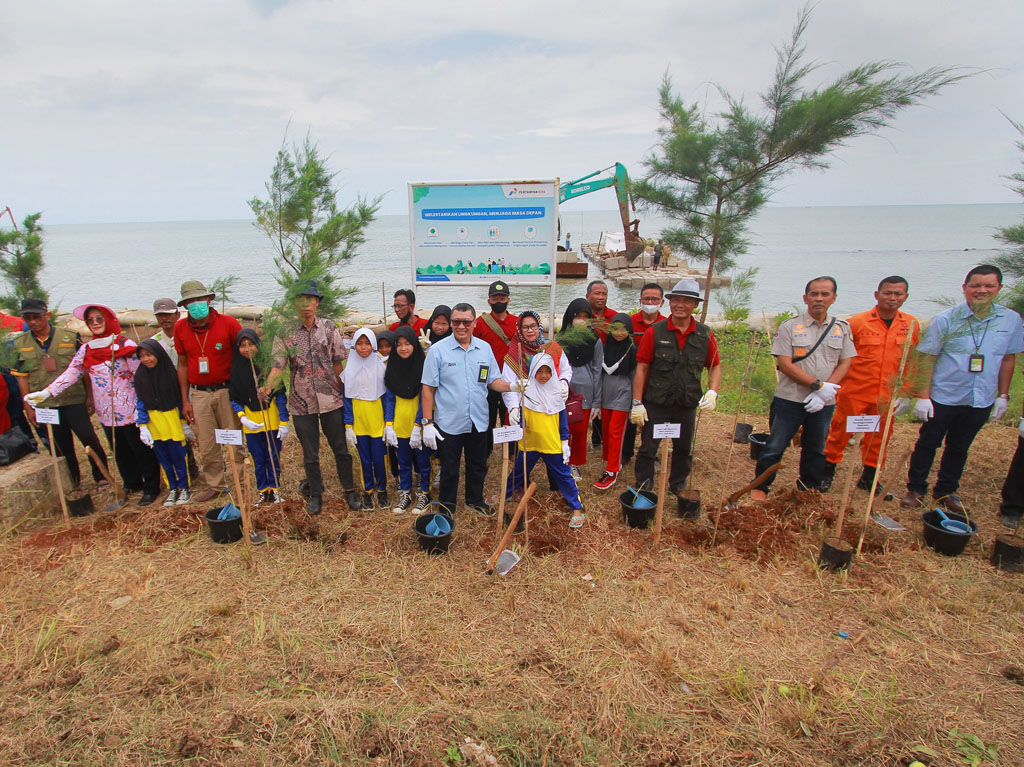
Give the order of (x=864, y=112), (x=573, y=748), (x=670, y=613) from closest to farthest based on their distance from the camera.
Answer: (x=573, y=748) < (x=670, y=613) < (x=864, y=112)

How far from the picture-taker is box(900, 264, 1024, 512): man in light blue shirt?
3.99 m

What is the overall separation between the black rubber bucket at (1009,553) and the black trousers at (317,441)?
4900mm

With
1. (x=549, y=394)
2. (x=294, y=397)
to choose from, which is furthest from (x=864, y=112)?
(x=294, y=397)

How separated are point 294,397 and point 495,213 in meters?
2.92

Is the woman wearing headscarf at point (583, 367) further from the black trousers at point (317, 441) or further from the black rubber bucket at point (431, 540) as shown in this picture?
the black trousers at point (317, 441)

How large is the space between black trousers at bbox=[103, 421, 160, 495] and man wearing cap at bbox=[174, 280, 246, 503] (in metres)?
0.58

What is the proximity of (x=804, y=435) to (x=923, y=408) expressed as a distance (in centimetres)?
88

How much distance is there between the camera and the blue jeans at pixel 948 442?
4117 mm

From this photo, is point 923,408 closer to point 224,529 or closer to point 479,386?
point 479,386

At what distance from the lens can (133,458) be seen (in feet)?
16.0

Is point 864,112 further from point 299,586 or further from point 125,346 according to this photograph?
point 125,346

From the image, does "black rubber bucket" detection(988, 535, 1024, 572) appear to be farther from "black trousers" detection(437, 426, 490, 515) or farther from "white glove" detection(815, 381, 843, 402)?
"black trousers" detection(437, 426, 490, 515)

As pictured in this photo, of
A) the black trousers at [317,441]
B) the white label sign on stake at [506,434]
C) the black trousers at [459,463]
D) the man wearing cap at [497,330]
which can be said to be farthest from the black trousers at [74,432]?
the white label sign on stake at [506,434]

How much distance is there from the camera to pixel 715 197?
25.2 feet
